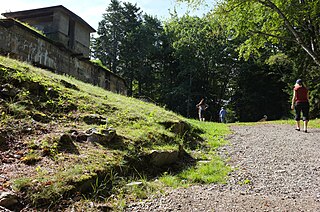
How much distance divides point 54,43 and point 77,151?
483 inches

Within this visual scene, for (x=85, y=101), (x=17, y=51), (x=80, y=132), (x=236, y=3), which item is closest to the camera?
(x=80, y=132)

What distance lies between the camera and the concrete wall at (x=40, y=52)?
12.6 meters

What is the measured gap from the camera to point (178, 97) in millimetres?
41594

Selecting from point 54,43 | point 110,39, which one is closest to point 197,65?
point 110,39

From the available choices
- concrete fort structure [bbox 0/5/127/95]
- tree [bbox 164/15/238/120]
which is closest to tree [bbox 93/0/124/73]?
tree [bbox 164/15/238/120]

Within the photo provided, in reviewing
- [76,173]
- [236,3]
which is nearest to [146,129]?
[76,173]

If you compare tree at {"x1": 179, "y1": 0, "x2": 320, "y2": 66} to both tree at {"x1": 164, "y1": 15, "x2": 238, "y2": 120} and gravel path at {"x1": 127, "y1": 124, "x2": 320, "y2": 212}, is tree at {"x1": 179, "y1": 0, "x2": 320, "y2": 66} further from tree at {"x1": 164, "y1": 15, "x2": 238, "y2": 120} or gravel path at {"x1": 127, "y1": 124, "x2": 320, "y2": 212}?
tree at {"x1": 164, "y1": 15, "x2": 238, "y2": 120}

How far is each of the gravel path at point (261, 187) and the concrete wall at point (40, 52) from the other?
7.43 meters

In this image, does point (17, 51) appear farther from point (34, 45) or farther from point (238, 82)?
point (238, 82)

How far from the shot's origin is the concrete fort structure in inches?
508

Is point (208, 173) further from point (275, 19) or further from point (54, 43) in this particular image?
point (275, 19)

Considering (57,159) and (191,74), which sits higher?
(191,74)

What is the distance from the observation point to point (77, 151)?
491cm

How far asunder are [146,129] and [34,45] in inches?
379
